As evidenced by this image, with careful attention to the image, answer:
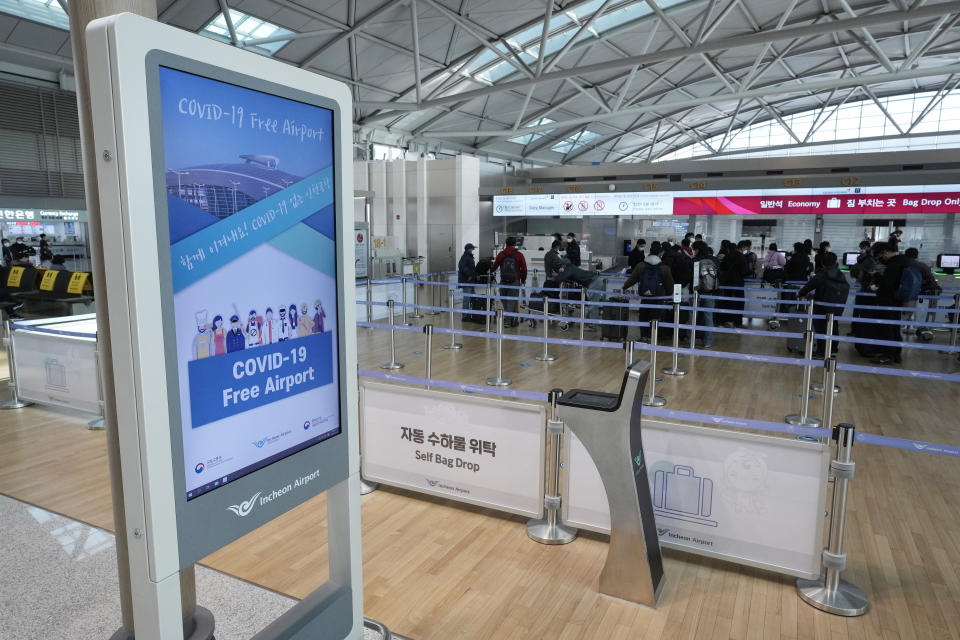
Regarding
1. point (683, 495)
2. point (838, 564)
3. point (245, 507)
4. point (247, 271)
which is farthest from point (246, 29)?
point (838, 564)

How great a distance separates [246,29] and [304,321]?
49.5 ft

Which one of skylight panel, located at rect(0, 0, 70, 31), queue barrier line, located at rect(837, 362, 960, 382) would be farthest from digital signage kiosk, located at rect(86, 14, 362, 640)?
skylight panel, located at rect(0, 0, 70, 31)

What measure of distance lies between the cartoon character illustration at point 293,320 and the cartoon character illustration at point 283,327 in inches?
0.6

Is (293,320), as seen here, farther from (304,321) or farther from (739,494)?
(739,494)

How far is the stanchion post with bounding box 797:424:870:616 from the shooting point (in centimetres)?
309

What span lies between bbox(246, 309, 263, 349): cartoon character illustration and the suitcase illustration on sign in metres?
2.57

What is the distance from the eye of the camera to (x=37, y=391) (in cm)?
650

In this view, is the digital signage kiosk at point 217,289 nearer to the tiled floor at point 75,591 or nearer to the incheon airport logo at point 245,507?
the incheon airport logo at point 245,507

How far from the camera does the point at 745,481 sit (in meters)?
3.32

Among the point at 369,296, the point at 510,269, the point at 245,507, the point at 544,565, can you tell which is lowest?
the point at 544,565

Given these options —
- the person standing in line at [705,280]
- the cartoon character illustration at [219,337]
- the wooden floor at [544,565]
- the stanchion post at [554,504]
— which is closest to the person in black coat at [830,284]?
the person standing in line at [705,280]

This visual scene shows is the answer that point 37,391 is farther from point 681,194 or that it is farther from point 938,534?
point 681,194

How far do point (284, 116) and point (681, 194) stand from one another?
13321mm

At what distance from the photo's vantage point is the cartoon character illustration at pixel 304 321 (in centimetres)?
185
